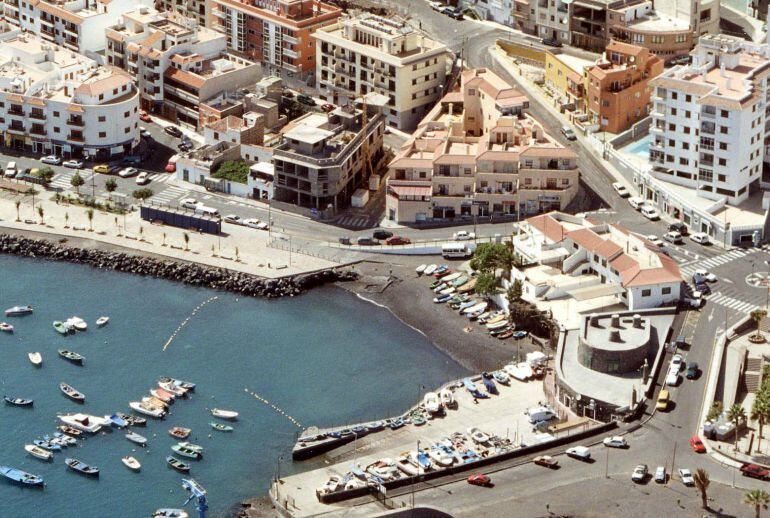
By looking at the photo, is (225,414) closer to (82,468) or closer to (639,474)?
(82,468)

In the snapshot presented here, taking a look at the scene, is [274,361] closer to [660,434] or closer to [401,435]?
[401,435]

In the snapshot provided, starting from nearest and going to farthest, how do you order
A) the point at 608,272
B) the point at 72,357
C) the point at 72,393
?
the point at 72,393 < the point at 72,357 < the point at 608,272

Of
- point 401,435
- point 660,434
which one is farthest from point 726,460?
point 401,435

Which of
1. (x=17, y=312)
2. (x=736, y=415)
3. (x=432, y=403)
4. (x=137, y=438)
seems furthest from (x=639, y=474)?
(x=17, y=312)

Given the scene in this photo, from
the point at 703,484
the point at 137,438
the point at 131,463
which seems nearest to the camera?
the point at 703,484

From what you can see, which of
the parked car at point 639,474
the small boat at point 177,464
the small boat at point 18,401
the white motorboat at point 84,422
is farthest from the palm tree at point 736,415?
the small boat at point 18,401
